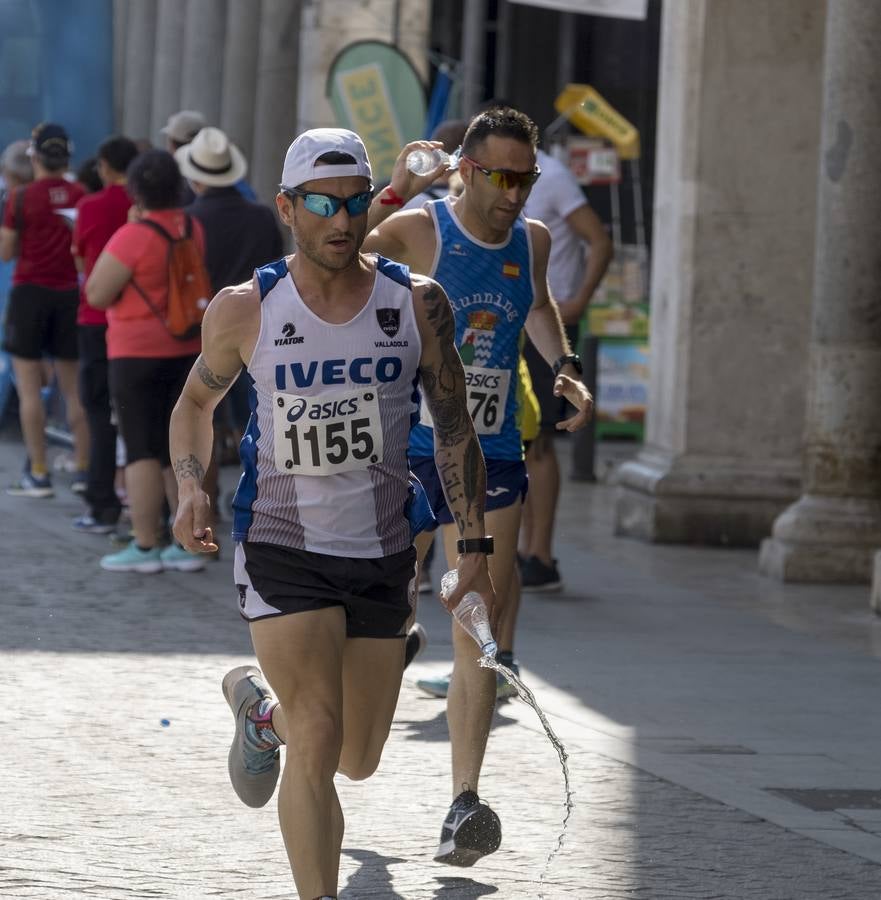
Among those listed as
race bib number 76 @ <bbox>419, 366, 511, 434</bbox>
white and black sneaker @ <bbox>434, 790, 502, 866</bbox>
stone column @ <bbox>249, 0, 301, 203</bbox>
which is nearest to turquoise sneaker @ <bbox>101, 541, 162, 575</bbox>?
race bib number 76 @ <bbox>419, 366, 511, 434</bbox>

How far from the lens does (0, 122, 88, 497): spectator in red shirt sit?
12.9 m

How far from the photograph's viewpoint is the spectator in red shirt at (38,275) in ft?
42.2

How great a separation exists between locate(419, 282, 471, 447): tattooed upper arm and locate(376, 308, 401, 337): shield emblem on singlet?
0.29 feet

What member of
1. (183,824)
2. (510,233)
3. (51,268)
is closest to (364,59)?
(51,268)

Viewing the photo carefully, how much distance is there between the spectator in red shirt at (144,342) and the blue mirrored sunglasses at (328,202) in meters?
5.49

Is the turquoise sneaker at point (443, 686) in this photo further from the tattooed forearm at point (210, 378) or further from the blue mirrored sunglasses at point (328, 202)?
the blue mirrored sunglasses at point (328, 202)

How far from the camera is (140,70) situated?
2827 cm

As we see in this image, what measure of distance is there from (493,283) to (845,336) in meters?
4.66

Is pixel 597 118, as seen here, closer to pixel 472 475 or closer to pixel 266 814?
pixel 266 814

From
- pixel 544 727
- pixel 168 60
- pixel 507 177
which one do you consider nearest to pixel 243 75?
pixel 168 60

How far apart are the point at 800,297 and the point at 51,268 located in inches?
175

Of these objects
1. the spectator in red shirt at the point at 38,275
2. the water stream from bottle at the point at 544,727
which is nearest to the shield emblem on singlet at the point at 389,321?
the water stream from bottle at the point at 544,727

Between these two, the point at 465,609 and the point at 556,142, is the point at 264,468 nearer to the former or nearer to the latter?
the point at 465,609

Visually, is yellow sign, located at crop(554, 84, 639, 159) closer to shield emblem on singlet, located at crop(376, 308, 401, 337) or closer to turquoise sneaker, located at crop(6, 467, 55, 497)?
turquoise sneaker, located at crop(6, 467, 55, 497)
